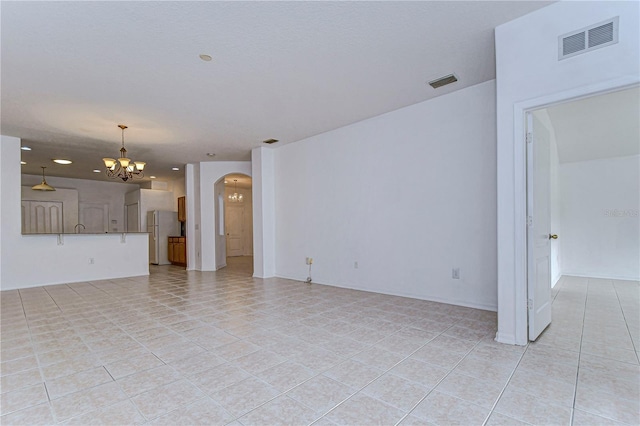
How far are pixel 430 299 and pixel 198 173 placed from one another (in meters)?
6.32

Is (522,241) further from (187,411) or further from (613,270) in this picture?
(613,270)

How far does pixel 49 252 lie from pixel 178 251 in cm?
328

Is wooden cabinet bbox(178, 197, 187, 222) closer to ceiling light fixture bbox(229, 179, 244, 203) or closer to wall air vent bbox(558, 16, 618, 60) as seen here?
ceiling light fixture bbox(229, 179, 244, 203)

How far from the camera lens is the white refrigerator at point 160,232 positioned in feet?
30.9

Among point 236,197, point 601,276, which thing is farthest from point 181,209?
point 601,276

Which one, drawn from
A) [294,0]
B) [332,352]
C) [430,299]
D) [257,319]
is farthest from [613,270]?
[294,0]

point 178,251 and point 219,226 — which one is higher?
point 219,226

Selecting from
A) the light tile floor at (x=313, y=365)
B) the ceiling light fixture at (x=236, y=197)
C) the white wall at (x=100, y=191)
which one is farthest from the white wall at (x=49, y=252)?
the white wall at (x=100, y=191)

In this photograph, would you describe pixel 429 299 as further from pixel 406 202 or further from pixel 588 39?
pixel 588 39

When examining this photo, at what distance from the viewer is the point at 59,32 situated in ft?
8.48

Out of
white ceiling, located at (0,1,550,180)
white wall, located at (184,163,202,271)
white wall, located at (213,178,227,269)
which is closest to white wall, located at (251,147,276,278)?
white ceiling, located at (0,1,550,180)

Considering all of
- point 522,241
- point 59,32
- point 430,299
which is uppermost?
point 59,32

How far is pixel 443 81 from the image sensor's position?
3660mm

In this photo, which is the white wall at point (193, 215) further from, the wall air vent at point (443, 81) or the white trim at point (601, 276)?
the white trim at point (601, 276)
